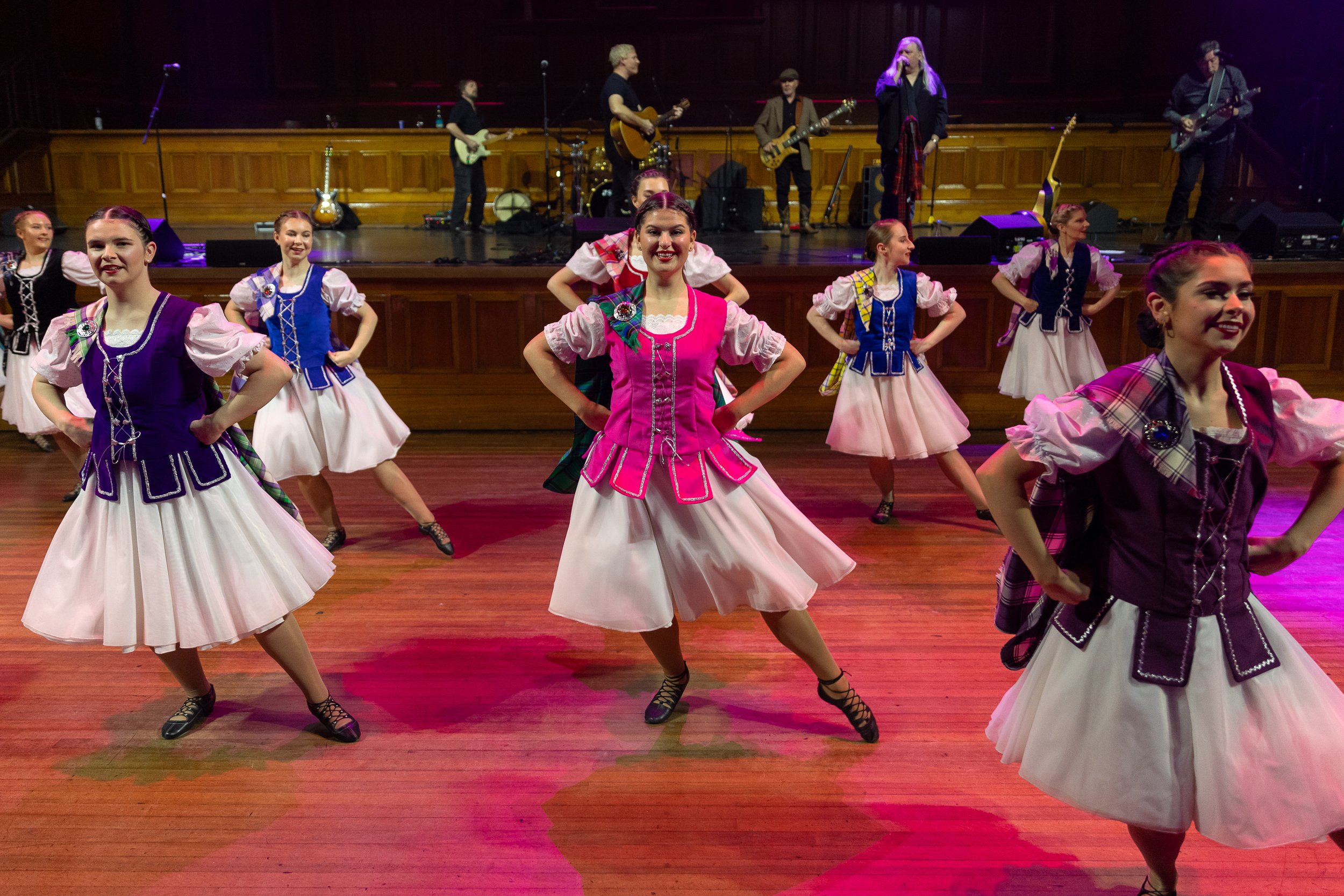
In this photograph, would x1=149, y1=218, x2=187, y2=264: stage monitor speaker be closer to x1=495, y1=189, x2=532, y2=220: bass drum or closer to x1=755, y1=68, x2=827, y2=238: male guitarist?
x1=495, y1=189, x2=532, y2=220: bass drum

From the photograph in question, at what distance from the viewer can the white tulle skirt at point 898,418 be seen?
482 cm

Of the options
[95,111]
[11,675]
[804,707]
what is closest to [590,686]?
[804,707]

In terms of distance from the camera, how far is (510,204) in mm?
10742

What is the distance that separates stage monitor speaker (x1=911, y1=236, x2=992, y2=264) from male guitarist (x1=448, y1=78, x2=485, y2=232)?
5.39m

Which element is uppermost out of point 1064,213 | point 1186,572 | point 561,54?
point 561,54

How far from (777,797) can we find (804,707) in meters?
0.55

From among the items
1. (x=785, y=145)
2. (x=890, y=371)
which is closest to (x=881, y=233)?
(x=890, y=371)

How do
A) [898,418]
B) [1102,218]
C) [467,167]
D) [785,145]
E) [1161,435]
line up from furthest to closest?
[467,167] → [785,145] → [1102,218] → [898,418] → [1161,435]

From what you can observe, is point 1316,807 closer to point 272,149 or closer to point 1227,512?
point 1227,512

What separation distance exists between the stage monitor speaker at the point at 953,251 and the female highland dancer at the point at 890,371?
206cm

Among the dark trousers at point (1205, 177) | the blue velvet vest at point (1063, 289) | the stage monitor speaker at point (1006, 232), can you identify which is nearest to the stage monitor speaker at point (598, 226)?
the stage monitor speaker at point (1006, 232)

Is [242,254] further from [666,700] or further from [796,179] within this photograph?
[796,179]

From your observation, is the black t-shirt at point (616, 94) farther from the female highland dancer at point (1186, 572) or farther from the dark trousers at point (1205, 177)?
the female highland dancer at point (1186, 572)

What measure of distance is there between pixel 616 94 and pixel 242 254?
10.5ft
